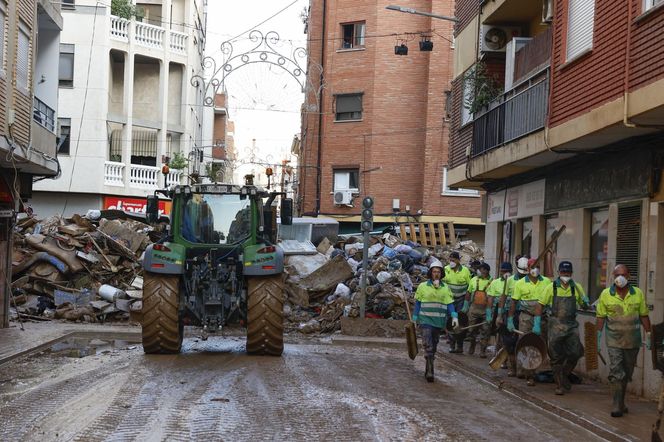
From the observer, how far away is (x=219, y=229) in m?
17.0

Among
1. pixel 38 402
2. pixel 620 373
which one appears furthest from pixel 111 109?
pixel 620 373

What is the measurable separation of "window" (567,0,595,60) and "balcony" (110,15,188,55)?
2649 cm

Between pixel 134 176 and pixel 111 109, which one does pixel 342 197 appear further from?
pixel 111 109

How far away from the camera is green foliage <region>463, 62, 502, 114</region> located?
20.0 metres

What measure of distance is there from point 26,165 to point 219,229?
5.78 metres

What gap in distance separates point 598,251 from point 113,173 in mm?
25932

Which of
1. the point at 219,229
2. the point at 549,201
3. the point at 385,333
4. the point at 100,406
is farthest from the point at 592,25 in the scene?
the point at 385,333

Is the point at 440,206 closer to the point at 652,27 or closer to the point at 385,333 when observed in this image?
the point at 385,333

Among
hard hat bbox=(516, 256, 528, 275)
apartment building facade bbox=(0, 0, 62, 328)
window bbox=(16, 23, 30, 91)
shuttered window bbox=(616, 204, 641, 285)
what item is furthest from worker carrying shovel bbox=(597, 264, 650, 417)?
window bbox=(16, 23, 30, 91)

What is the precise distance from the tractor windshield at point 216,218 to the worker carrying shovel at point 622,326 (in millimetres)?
7567

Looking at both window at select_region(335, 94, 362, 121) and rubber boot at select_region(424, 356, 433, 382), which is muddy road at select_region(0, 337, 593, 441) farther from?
window at select_region(335, 94, 362, 121)

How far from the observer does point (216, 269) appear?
1644cm

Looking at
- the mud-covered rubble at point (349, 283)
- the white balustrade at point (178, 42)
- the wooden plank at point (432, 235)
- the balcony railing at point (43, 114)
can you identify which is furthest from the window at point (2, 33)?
the white balustrade at point (178, 42)

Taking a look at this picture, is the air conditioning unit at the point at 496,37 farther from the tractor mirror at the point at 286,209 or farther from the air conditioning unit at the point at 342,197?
the air conditioning unit at the point at 342,197
